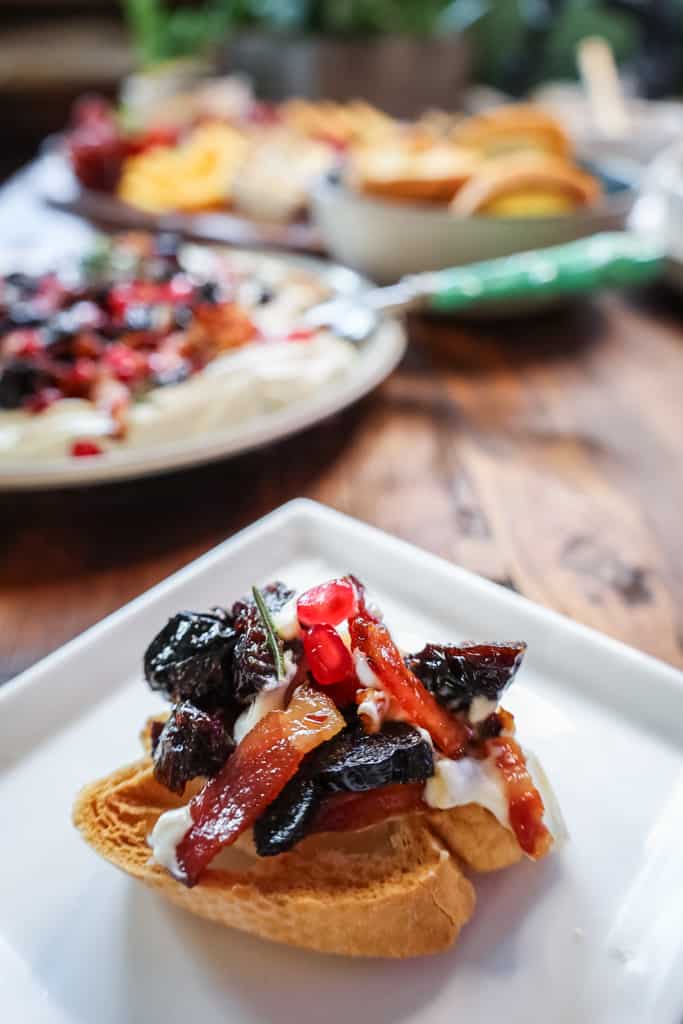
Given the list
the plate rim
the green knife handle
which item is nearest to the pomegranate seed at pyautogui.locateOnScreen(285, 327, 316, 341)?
the green knife handle

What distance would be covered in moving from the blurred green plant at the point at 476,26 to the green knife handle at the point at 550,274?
2837 millimetres

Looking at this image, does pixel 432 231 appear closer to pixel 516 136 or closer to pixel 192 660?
pixel 516 136

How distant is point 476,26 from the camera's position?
5484 mm

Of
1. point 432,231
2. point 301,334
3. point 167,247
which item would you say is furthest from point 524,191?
point 167,247

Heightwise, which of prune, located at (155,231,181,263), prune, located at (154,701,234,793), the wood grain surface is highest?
prune, located at (154,701,234,793)

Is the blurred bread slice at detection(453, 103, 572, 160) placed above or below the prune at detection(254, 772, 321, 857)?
above

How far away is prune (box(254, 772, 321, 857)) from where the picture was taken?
0.79 meters

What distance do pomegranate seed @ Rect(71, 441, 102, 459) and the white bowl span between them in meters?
1.16

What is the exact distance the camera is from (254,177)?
3018 millimetres

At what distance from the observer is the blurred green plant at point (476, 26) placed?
14.3ft

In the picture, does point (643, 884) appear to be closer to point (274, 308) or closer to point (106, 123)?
point (274, 308)

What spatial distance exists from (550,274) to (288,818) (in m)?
1.57

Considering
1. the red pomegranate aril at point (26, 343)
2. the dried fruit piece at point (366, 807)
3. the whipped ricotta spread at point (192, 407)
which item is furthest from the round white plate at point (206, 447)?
the dried fruit piece at point (366, 807)

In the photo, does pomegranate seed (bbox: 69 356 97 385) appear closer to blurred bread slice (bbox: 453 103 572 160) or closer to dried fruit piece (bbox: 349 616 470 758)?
dried fruit piece (bbox: 349 616 470 758)
